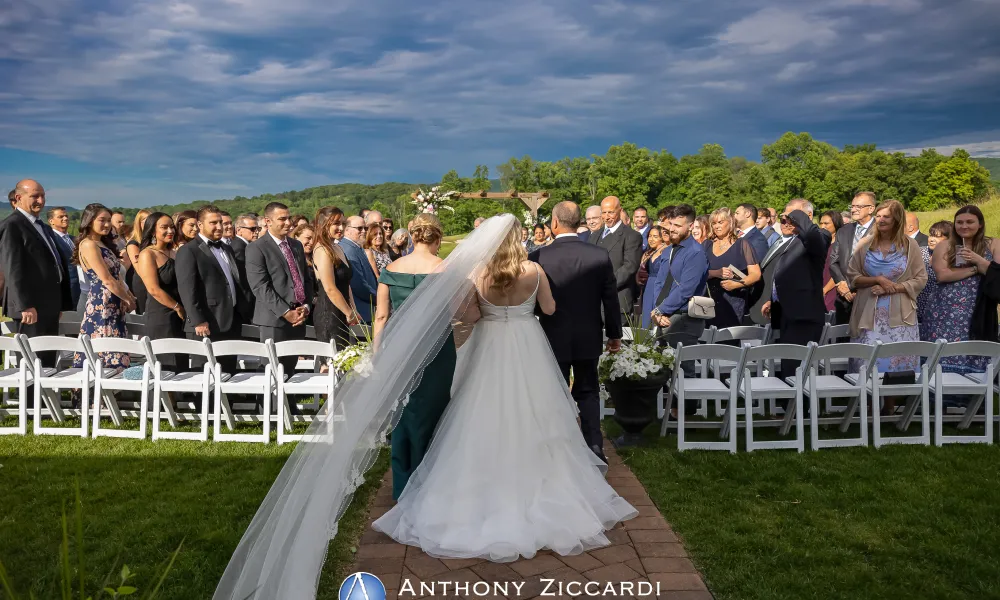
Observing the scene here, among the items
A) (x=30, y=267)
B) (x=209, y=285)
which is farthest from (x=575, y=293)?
(x=30, y=267)

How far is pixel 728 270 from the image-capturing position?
803cm

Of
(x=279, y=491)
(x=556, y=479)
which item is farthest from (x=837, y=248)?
(x=279, y=491)

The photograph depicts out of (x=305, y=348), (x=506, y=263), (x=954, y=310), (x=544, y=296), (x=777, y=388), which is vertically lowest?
(x=777, y=388)

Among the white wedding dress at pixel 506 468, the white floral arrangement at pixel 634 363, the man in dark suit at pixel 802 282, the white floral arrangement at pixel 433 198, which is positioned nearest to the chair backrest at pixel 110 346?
the white wedding dress at pixel 506 468

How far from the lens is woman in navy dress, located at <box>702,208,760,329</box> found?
26.5 feet

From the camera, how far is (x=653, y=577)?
385 cm

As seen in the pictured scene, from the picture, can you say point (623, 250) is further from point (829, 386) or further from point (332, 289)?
point (332, 289)

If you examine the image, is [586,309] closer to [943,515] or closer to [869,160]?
[943,515]

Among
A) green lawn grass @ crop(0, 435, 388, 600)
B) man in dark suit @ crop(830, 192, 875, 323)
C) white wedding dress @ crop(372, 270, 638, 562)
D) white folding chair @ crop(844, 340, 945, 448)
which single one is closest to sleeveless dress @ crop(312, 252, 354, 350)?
green lawn grass @ crop(0, 435, 388, 600)

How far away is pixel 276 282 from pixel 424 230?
10.7 feet

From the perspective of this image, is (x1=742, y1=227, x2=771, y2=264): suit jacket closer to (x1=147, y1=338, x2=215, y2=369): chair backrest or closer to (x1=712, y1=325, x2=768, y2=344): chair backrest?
(x1=712, y1=325, x2=768, y2=344): chair backrest

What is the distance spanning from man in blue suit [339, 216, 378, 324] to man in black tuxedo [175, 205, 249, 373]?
1233 mm

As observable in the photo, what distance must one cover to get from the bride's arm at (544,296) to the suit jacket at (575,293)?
0.30m

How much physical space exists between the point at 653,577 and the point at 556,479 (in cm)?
83
